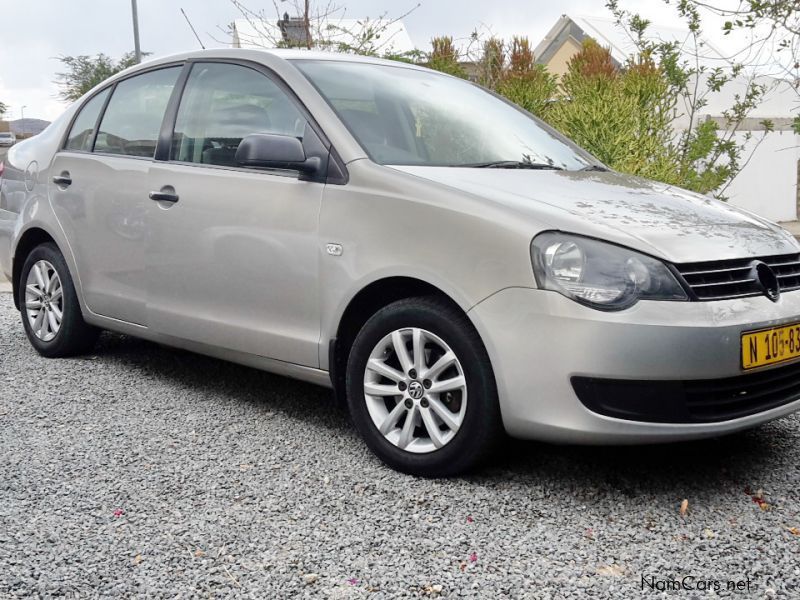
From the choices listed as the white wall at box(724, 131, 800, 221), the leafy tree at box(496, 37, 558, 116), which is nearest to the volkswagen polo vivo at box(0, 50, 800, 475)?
the leafy tree at box(496, 37, 558, 116)

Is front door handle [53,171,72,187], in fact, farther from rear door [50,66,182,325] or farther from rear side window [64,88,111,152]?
rear side window [64,88,111,152]

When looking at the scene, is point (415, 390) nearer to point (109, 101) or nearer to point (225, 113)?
point (225, 113)

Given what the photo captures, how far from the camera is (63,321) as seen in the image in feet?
17.6

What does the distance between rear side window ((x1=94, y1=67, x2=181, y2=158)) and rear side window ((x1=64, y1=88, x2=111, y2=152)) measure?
0.10 m

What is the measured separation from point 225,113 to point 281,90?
1.30 ft

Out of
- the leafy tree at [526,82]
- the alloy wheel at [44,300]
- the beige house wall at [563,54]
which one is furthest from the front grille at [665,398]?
the beige house wall at [563,54]

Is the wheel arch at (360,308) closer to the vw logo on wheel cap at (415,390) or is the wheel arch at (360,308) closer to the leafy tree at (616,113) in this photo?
the vw logo on wheel cap at (415,390)

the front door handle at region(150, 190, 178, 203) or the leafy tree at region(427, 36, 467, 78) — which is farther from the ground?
the leafy tree at region(427, 36, 467, 78)

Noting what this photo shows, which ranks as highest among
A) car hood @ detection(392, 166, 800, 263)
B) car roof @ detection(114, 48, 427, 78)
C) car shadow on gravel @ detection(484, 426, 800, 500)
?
car roof @ detection(114, 48, 427, 78)

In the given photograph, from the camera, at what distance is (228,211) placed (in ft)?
13.4

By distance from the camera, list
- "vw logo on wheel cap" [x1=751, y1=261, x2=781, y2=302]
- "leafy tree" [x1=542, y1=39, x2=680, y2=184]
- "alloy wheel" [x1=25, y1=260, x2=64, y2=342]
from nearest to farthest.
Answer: "vw logo on wheel cap" [x1=751, y1=261, x2=781, y2=302] < "alloy wheel" [x1=25, y1=260, x2=64, y2=342] < "leafy tree" [x1=542, y1=39, x2=680, y2=184]

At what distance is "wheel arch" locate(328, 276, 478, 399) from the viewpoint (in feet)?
11.5

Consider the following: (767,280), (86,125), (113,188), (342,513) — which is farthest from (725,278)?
(86,125)

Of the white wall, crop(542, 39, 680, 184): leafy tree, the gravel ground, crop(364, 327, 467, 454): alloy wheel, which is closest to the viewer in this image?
the gravel ground
